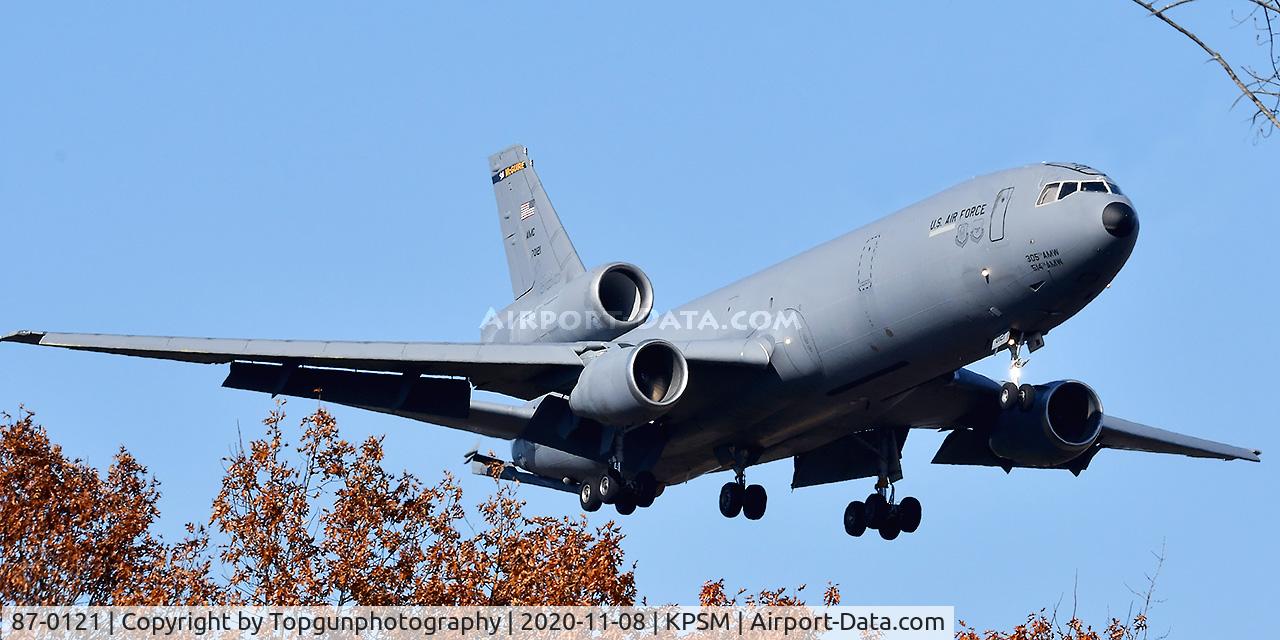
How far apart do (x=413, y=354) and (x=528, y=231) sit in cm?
991

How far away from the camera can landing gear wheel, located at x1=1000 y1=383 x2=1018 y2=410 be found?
25.4 m

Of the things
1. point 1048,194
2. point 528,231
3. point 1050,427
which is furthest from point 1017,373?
point 528,231

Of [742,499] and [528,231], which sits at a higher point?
[528,231]

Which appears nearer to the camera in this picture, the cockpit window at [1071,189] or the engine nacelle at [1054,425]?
the cockpit window at [1071,189]

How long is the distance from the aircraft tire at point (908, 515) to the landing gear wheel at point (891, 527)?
0.07 m

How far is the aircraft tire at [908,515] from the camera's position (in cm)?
3284

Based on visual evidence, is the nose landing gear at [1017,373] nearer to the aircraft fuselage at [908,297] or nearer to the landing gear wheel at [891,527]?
the aircraft fuselage at [908,297]

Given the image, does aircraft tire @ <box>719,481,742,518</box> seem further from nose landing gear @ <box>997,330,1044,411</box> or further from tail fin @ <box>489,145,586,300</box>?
nose landing gear @ <box>997,330,1044,411</box>

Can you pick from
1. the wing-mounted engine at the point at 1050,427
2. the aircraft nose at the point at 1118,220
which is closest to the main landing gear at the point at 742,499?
the wing-mounted engine at the point at 1050,427

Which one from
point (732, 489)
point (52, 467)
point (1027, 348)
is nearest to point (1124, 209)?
point (1027, 348)

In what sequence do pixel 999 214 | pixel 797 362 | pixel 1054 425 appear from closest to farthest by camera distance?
pixel 999 214 → pixel 797 362 → pixel 1054 425

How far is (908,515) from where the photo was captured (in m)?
32.8

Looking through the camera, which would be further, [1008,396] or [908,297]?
[908,297]

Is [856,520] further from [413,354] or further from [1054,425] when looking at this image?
[413,354]
